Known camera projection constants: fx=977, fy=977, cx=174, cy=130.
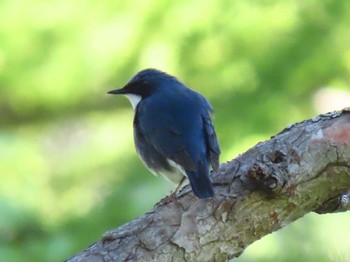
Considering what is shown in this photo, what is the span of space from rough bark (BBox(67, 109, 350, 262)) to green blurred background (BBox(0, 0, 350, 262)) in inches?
57.3

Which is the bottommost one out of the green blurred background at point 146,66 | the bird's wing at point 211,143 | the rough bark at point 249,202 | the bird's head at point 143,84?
the rough bark at point 249,202

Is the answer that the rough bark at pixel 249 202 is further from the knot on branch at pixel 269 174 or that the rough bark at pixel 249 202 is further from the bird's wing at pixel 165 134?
the bird's wing at pixel 165 134

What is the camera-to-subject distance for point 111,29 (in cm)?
481

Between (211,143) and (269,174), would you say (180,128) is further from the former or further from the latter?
(269,174)

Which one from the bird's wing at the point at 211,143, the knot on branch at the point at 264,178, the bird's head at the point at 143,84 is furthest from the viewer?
the bird's head at the point at 143,84

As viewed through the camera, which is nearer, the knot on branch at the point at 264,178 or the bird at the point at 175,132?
the knot on branch at the point at 264,178

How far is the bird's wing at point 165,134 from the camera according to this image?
3.27 m

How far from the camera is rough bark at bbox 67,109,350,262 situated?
2.78 metres

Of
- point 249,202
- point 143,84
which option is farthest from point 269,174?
point 143,84

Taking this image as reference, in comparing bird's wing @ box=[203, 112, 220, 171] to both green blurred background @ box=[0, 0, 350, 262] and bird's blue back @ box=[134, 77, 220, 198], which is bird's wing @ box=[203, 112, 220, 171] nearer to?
bird's blue back @ box=[134, 77, 220, 198]

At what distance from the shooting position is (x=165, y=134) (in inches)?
134

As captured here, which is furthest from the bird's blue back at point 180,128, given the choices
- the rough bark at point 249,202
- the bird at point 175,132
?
the rough bark at point 249,202

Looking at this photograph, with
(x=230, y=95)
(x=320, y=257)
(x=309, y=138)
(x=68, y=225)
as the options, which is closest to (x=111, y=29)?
(x=230, y=95)

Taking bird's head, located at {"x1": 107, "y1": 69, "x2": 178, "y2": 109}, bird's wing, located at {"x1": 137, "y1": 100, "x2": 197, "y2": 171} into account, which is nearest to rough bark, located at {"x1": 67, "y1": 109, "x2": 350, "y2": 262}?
bird's wing, located at {"x1": 137, "y1": 100, "x2": 197, "y2": 171}
